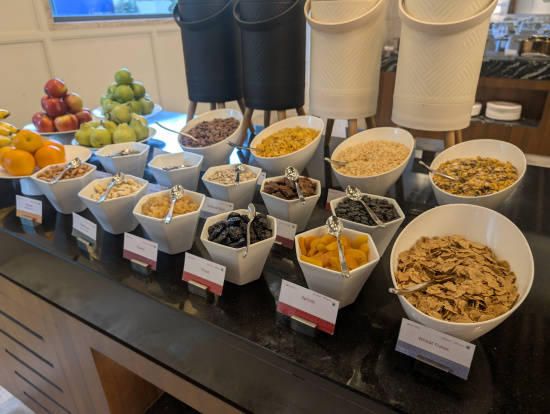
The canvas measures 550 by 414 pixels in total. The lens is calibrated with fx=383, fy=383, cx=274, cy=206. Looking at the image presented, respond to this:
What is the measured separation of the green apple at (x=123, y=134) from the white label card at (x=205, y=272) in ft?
2.40

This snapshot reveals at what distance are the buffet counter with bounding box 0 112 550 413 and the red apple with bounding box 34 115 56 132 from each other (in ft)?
1.91

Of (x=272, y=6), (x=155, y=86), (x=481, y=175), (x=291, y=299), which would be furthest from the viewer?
(x=155, y=86)

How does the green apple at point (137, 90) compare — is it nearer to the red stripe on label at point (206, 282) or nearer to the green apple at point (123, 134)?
the green apple at point (123, 134)

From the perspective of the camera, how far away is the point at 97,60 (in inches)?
101

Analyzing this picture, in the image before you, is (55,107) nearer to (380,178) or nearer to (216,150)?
(216,150)

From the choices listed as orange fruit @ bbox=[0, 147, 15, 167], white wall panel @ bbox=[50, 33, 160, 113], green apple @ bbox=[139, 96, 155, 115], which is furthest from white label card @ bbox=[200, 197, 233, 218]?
white wall panel @ bbox=[50, 33, 160, 113]

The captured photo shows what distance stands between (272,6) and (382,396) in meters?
1.06

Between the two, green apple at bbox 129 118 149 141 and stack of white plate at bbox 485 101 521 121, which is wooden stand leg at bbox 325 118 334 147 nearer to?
green apple at bbox 129 118 149 141

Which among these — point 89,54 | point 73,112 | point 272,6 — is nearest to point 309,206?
point 272,6

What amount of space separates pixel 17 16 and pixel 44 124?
104 cm

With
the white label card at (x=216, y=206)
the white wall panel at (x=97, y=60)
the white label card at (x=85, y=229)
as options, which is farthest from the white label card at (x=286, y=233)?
the white wall panel at (x=97, y=60)

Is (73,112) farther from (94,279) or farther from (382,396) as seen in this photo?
(382,396)

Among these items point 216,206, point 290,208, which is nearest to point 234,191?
point 216,206

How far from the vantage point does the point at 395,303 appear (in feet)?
2.29
